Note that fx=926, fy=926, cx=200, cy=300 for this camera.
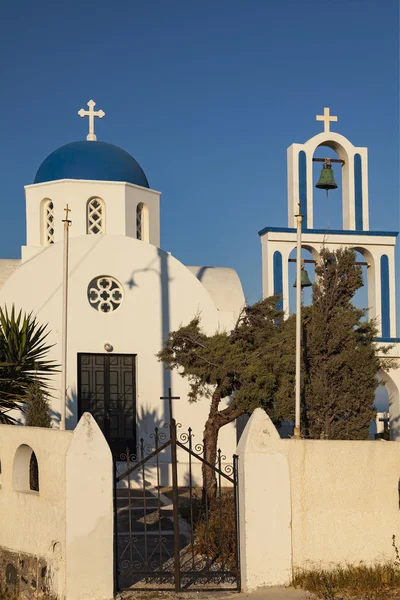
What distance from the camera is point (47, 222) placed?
20531mm

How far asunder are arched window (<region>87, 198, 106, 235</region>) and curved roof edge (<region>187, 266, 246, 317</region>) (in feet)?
8.39

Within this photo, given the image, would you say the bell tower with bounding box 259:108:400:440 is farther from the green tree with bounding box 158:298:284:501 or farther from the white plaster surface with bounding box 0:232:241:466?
the green tree with bounding box 158:298:284:501

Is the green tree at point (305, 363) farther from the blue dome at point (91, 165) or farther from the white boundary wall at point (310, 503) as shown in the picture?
the blue dome at point (91, 165)

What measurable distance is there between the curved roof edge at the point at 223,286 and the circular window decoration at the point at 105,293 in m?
2.70

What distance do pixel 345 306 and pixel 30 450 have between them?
674cm

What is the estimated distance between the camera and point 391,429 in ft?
67.6

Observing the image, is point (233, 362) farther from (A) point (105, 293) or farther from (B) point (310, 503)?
(A) point (105, 293)

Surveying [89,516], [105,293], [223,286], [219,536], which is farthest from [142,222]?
[89,516]

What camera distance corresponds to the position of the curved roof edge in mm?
20531

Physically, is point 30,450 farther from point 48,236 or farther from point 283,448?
point 48,236

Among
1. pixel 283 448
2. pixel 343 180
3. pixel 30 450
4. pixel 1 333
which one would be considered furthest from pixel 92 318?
pixel 283 448

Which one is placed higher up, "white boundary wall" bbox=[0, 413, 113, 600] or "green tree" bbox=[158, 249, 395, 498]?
"green tree" bbox=[158, 249, 395, 498]

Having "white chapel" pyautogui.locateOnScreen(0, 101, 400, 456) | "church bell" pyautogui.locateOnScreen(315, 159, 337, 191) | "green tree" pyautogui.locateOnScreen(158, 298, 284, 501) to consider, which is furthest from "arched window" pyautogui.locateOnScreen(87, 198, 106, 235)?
"green tree" pyautogui.locateOnScreen(158, 298, 284, 501)

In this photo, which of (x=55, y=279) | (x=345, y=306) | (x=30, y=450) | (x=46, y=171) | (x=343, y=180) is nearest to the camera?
(x=30, y=450)
